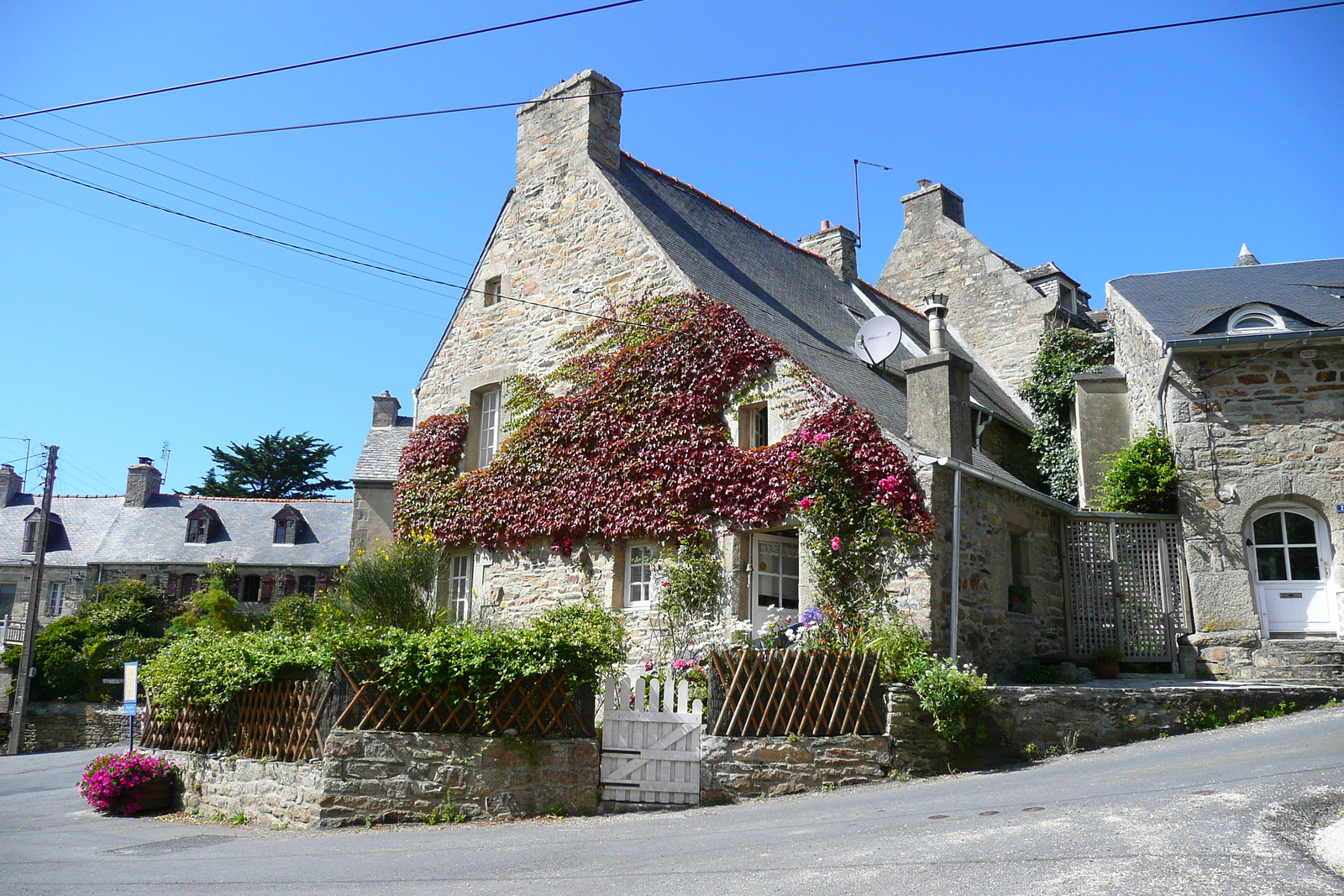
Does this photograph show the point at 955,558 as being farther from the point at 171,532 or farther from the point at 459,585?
the point at 171,532

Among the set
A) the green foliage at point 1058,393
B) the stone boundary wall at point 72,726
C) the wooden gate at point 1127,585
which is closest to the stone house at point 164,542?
the stone boundary wall at point 72,726

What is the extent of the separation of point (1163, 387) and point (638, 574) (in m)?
7.30

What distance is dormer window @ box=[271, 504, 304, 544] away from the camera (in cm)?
3525

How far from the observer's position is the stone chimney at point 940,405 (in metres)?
11.3

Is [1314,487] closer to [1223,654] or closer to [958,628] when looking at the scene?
[1223,654]

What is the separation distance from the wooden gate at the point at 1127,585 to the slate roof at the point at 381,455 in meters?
11.3

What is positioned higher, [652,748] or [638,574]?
[638,574]

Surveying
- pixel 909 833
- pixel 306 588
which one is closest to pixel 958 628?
pixel 909 833

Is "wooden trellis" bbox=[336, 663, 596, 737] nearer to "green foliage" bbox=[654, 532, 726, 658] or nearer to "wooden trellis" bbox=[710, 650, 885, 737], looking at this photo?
"wooden trellis" bbox=[710, 650, 885, 737]

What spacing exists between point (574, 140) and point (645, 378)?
184 inches

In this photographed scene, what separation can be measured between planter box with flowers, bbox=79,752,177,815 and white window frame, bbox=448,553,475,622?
4944 mm

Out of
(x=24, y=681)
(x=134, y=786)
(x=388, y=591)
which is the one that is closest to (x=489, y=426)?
(x=388, y=591)

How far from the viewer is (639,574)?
12766mm

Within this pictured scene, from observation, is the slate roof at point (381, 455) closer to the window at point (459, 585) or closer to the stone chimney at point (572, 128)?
the window at point (459, 585)
